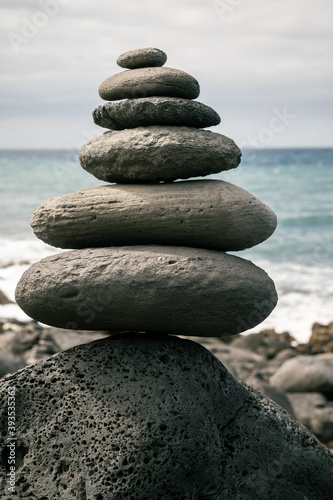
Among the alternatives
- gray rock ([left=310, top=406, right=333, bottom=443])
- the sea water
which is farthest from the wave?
gray rock ([left=310, top=406, right=333, bottom=443])

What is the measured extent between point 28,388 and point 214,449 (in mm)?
1462

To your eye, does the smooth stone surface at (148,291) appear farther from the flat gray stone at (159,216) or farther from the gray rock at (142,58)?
the gray rock at (142,58)

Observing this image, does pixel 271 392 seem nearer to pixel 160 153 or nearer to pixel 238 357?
pixel 238 357

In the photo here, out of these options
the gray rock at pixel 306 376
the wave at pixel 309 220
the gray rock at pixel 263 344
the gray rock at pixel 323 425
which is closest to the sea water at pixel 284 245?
the wave at pixel 309 220

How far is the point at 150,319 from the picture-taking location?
14.0 ft

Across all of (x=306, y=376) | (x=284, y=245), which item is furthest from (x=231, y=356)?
(x=284, y=245)

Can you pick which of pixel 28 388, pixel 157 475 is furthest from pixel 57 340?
pixel 157 475

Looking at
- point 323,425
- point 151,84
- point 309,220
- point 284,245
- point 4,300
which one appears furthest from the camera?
point 309,220

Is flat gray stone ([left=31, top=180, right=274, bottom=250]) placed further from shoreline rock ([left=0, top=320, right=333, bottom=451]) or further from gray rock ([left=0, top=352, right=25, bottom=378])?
shoreline rock ([left=0, top=320, right=333, bottom=451])

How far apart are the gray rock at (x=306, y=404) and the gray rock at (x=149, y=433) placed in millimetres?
3726

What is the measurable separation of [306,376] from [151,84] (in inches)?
251

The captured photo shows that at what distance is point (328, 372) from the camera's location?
9531 mm

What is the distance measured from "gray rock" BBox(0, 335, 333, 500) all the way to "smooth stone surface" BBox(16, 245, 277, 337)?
29 cm

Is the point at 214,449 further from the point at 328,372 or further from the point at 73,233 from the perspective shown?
the point at 328,372
